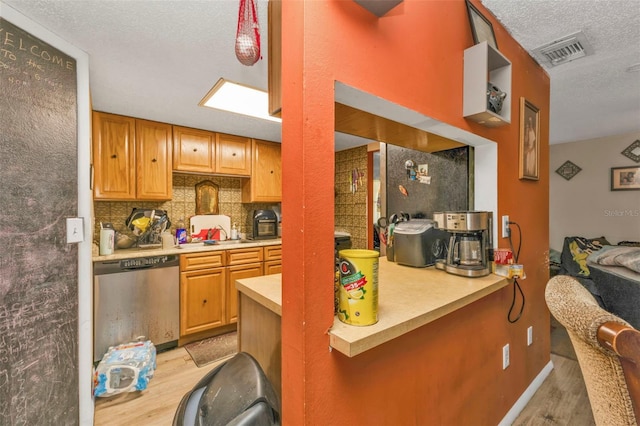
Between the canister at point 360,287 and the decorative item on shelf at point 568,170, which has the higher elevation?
the decorative item on shelf at point 568,170

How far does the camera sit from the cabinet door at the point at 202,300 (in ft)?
9.12

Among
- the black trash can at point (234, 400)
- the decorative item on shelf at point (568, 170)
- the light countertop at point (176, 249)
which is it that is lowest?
the black trash can at point (234, 400)

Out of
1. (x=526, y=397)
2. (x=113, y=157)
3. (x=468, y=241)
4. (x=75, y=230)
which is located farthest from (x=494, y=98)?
(x=113, y=157)

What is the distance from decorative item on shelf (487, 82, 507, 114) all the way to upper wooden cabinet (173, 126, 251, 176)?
110 inches

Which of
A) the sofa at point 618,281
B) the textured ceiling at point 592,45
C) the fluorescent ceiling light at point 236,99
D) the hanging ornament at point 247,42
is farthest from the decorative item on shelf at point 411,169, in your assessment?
the sofa at point 618,281

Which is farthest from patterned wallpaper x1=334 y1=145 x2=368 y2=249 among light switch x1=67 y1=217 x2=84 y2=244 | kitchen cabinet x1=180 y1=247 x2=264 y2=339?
light switch x1=67 y1=217 x2=84 y2=244

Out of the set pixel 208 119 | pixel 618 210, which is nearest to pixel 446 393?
pixel 208 119

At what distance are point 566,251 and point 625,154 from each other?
171 centimetres

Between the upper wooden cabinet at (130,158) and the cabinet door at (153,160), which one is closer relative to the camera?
the upper wooden cabinet at (130,158)

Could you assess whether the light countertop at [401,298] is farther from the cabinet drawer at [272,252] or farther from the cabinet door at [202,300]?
the cabinet drawer at [272,252]

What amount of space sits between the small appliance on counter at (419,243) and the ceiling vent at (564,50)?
1.43 metres

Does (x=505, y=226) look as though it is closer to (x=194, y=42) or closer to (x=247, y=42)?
(x=247, y=42)

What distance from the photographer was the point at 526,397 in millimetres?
1853

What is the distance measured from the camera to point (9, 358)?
1.25 meters
